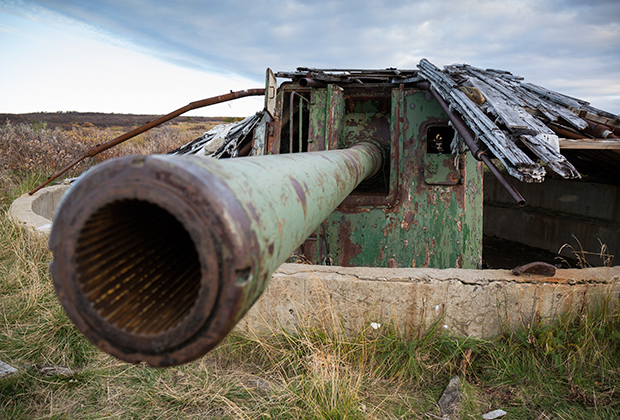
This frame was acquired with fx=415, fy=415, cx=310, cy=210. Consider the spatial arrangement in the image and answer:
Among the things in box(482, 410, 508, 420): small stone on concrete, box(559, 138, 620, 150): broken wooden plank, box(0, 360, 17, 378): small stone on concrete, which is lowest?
box(482, 410, 508, 420): small stone on concrete

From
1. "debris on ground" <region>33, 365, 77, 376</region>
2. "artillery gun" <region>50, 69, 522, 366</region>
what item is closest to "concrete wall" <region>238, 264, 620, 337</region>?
"debris on ground" <region>33, 365, 77, 376</region>

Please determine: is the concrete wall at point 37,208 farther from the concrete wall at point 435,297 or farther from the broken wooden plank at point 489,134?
the broken wooden plank at point 489,134

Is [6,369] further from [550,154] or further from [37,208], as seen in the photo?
[550,154]

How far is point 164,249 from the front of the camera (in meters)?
0.86

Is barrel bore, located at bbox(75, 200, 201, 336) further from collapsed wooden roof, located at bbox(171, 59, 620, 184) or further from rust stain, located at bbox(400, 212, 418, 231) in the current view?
rust stain, located at bbox(400, 212, 418, 231)

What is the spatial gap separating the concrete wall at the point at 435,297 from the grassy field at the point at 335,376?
0.07 m

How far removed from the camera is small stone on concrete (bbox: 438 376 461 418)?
92.0 inches

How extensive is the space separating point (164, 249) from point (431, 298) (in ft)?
7.28

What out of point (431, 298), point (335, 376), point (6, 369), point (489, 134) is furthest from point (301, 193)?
point (6, 369)

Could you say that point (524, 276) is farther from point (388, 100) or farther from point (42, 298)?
point (42, 298)

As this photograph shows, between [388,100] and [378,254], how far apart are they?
159cm

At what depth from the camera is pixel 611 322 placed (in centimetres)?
273

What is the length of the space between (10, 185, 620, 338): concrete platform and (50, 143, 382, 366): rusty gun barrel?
1932 mm

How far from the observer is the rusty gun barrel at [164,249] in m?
0.68
